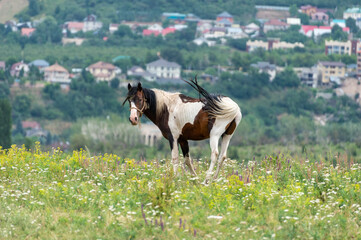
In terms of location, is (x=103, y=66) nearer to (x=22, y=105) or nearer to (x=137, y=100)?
(x=22, y=105)

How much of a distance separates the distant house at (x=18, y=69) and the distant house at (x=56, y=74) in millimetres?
3827

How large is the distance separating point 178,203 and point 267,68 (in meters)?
167

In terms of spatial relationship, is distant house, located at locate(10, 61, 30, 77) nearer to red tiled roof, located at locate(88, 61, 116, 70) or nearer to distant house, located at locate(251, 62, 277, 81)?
red tiled roof, located at locate(88, 61, 116, 70)

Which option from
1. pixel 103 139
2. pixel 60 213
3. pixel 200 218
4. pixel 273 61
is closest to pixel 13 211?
pixel 60 213

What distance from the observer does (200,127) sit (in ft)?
41.8

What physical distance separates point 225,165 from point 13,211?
3.75 meters

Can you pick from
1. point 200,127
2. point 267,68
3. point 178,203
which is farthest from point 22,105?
point 178,203

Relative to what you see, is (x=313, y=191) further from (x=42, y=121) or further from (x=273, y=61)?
(x=273, y=61)

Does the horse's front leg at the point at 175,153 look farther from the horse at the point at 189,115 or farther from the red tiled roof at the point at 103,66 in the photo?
the red tiled roof at the point at 103,66

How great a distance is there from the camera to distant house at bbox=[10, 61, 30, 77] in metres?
164

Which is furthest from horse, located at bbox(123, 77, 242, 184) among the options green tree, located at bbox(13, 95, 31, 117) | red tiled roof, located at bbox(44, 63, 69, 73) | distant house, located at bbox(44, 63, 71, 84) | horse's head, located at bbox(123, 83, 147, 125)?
red tiled roof, located at bbox(44, 63, 69, 73)

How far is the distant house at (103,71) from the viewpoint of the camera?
167 metres

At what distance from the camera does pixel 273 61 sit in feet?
620

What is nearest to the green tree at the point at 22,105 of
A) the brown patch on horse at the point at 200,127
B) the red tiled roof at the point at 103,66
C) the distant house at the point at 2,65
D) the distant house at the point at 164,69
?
the distant house at the point at 2,65
